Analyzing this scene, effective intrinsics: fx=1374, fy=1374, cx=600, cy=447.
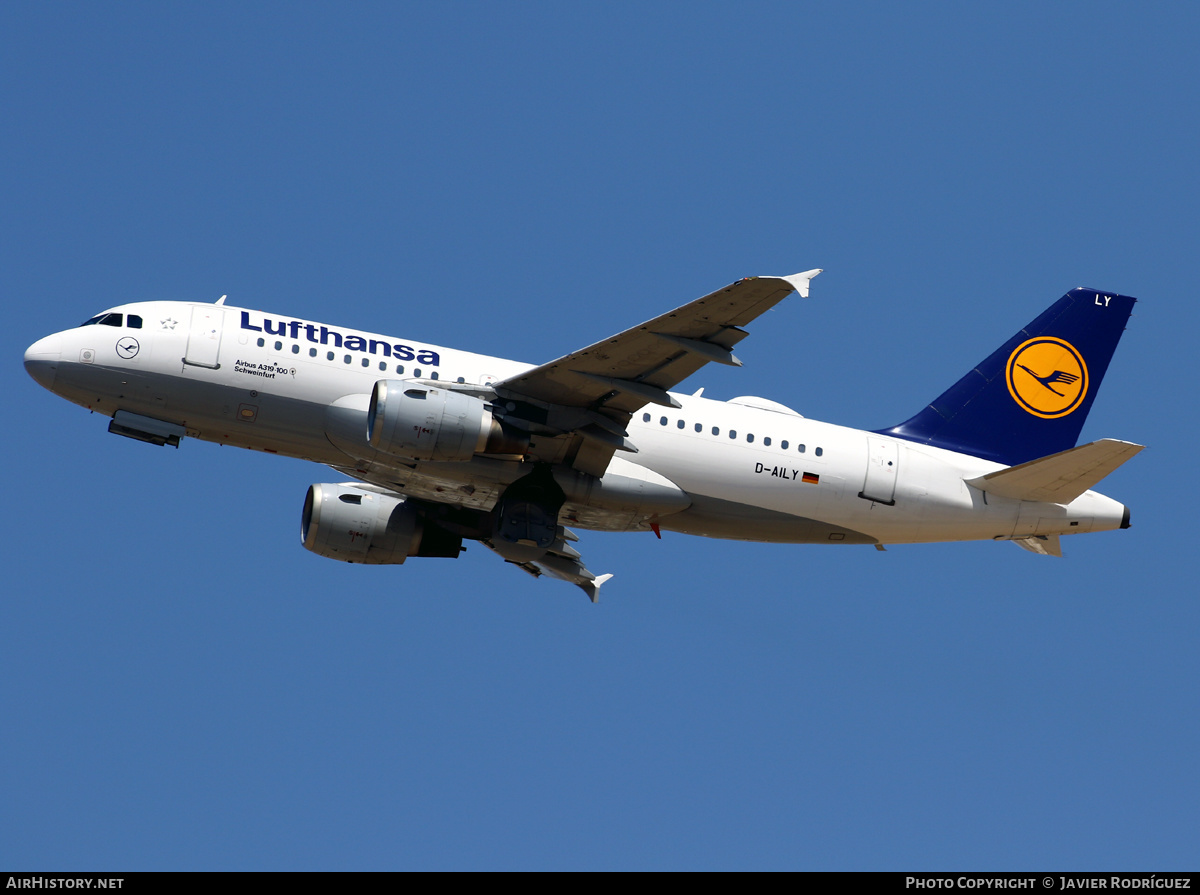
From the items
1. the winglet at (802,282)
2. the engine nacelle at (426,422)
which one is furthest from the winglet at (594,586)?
the winglet at (802,282)

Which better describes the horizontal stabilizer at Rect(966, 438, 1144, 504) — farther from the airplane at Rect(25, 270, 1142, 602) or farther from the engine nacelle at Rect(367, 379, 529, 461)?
the engine nacelle at Rect(367, 379, 529, 461)

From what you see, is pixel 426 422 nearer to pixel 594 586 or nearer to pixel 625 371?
pixel 625 371

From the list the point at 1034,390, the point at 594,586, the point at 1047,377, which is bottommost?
the point at 594,586

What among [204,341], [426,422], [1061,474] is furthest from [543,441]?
[1061,474]

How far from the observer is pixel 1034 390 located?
3931 cm

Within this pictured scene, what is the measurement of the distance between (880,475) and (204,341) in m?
17.1

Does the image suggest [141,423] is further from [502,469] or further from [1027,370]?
[1027,370]

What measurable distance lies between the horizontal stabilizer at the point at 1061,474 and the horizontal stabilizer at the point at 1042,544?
1.18m

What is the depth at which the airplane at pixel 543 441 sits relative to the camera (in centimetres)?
3131

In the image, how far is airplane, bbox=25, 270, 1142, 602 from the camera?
31312 mm

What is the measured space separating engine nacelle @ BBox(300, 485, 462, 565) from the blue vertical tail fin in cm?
1331

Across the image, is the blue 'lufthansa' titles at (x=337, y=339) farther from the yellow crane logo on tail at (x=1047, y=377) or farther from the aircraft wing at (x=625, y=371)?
the yellow crane logo on tail at (x=1047, y=377)
